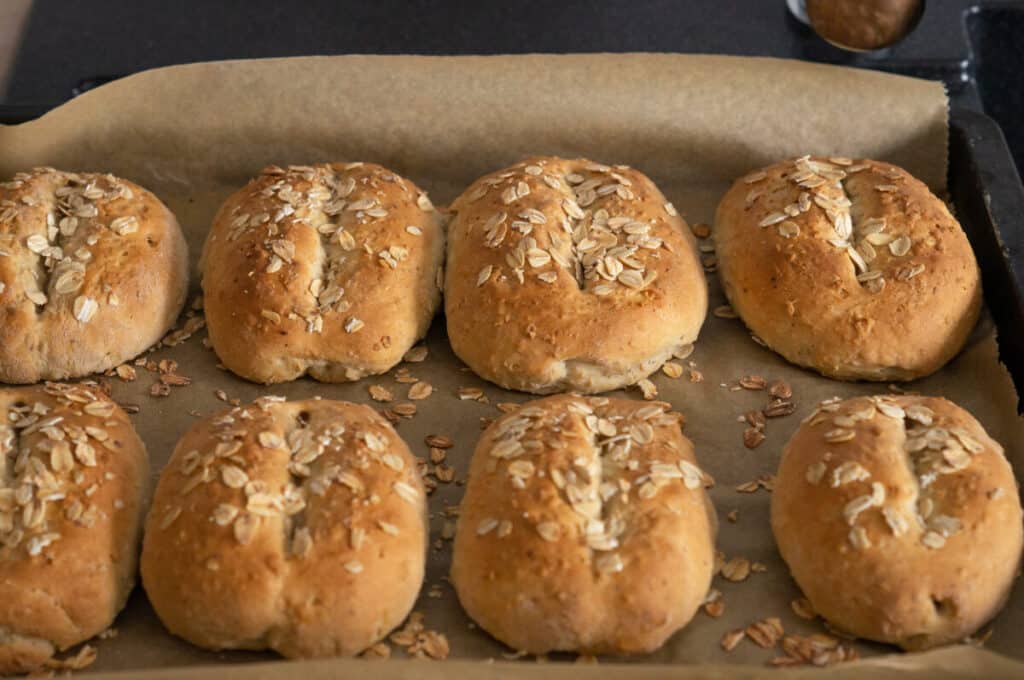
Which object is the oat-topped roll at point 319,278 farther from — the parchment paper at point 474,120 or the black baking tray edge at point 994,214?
the black baking tray edge at point 994,214

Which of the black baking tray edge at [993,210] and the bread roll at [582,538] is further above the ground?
the black baking tray edge at [993,210]

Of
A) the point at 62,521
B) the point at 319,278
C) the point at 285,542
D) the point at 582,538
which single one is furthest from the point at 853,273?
the point at 62,521

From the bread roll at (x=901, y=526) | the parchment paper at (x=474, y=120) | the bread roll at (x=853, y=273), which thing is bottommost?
the bread roll at (x=901, y=526)

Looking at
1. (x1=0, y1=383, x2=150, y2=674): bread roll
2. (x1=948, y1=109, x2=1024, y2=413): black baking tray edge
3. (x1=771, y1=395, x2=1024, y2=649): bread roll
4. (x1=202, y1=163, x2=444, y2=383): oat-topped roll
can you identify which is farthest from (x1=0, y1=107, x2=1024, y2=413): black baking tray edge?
(x1=0, y1=383, x2=150, y2=674): bread roll

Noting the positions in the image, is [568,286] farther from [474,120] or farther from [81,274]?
[81,274]

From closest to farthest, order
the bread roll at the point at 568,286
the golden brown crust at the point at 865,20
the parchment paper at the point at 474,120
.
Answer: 1. the bread roll at the point at 568,286
2. the parchment paper at the point at 474,120
3. the golden brown crust at the point at 865,20

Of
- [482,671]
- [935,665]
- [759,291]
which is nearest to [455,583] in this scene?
[482,671]

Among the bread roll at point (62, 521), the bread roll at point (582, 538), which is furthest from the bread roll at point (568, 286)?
the bread roll at point (62, 521)

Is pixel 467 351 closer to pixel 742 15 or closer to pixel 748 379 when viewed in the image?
pixel 748 379
